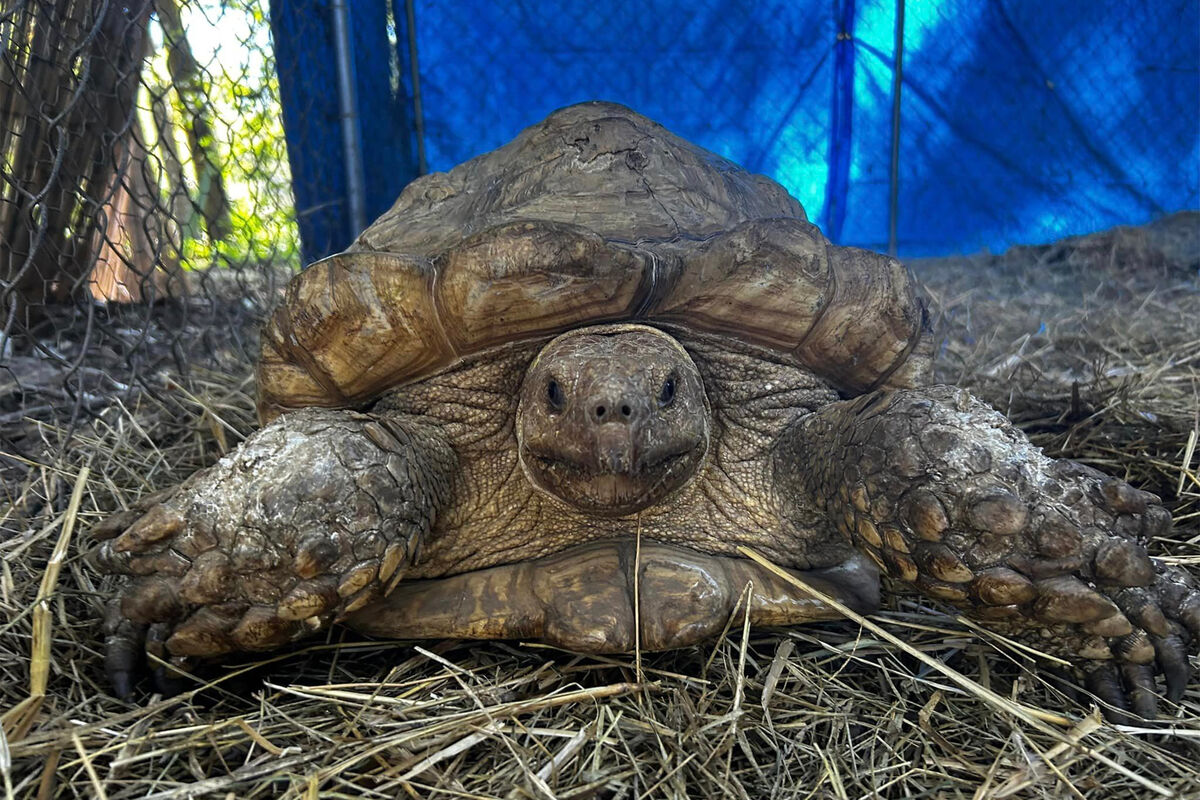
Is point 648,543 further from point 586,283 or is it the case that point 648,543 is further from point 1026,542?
point 1026,542

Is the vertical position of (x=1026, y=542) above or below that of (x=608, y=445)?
below

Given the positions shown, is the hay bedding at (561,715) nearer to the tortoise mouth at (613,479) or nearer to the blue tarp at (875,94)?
the tortoise mouth at (613,479)

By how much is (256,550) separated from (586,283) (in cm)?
101

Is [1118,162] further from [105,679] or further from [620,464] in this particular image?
[105,679]

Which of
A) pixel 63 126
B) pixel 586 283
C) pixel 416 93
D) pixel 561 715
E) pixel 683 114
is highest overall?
pixel 416 93

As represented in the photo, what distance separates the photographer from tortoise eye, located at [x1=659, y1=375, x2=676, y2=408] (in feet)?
6.56

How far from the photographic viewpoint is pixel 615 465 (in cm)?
178

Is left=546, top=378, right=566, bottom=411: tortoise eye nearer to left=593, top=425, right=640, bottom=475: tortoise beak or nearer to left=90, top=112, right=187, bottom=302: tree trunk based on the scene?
left=593, top=425, right=640, bottom=475: tortoise beak

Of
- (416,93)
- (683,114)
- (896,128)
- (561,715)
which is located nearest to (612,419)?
(561,715)

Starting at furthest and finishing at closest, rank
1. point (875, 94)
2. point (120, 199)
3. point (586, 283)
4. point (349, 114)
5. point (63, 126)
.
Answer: point (875, 94) < point (349, 114) < point (120, 199) < point (63, 126) < point (586, 283)

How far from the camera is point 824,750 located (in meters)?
1.59

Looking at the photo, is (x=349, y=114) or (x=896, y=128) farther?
(x=896, y=128)

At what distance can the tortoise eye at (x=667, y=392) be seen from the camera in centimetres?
200

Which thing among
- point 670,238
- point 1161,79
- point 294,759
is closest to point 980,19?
point 1161,79
